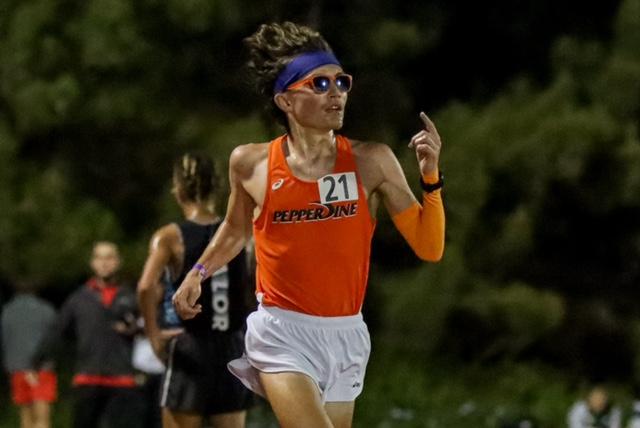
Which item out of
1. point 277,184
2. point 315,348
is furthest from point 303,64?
point 315,348

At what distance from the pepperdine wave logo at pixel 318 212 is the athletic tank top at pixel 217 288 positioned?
176 cm

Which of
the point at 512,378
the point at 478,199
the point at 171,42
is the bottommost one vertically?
the point at 512,378

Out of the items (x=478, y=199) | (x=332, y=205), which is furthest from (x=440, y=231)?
(x=478, y=199)

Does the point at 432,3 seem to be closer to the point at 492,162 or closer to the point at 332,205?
the point at 492,162

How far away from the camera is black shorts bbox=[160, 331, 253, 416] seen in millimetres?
8297

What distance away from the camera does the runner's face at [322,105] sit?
6.55m

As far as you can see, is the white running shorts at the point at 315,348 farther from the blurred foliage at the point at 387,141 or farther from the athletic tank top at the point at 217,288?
the blurred foliage at the point at 387,141

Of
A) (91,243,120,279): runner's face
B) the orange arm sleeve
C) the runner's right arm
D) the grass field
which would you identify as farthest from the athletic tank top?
the grass field

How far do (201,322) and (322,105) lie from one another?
6.76 feet

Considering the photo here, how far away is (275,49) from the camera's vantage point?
670 cm

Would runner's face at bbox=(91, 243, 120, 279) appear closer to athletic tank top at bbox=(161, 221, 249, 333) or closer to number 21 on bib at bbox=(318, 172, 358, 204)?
athletic tank top at bbox=(161, 221, 249, 333)

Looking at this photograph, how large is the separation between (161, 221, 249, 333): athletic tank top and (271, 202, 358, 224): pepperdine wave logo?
176cm

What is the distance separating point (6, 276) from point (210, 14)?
128 inches

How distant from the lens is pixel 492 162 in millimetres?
15883
